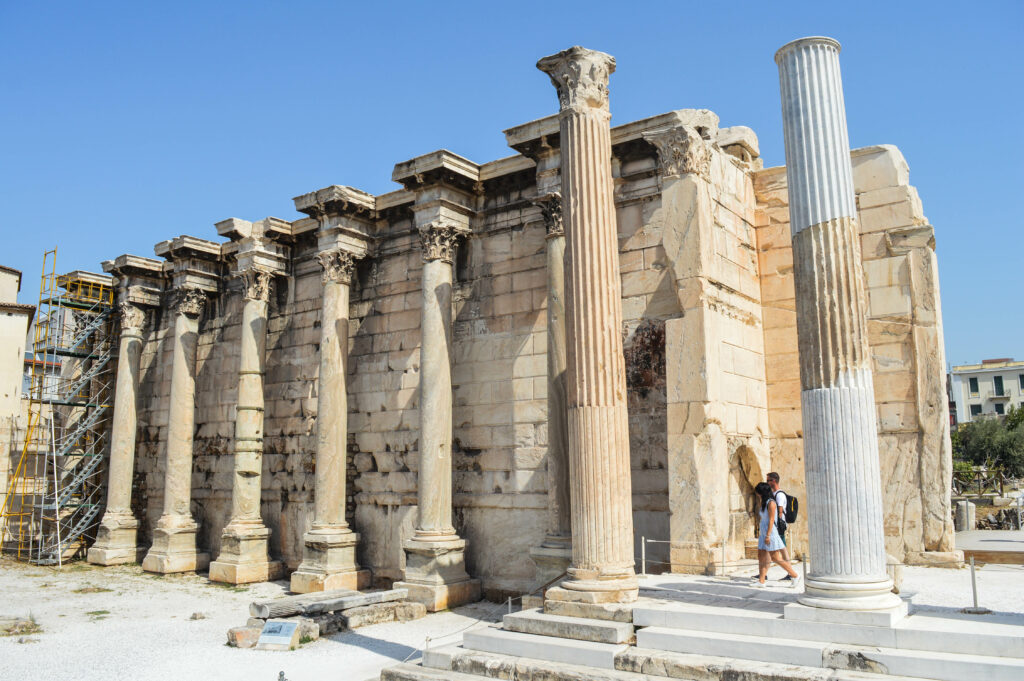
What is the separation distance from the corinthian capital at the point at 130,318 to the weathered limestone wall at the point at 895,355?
14.6 meters

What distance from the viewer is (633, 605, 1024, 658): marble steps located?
6152mm

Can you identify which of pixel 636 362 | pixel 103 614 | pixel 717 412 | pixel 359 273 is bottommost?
pixel 103 614

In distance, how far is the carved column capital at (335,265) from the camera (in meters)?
14.9

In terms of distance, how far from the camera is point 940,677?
593cm

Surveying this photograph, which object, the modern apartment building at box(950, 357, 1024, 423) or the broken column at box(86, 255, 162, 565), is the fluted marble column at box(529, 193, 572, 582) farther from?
the modern apartment building at box(950, 357, 1024, 423)

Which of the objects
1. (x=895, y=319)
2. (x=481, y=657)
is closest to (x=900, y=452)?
(x=895, y=319)

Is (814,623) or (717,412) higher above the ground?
(717,412)

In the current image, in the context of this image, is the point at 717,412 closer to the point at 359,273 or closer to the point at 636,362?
the point at 636,362

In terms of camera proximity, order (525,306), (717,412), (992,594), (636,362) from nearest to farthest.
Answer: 1. (992,594)
2. (717,412)
3. (636,362)
4. (525,306)

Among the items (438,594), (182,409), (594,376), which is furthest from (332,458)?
(594,376)

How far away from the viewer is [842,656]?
628 cm

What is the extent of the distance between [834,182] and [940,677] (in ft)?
14.1

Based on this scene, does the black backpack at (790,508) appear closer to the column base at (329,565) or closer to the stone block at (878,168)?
the stone block at (878,168)

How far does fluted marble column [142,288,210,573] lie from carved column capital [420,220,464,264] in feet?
23.5
